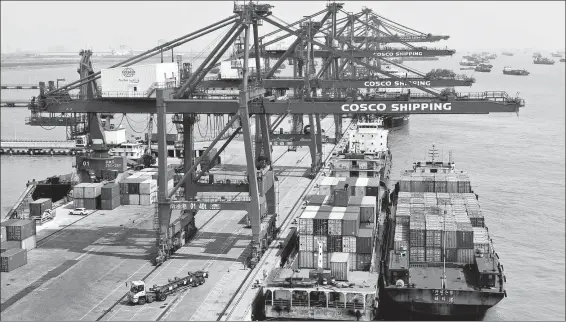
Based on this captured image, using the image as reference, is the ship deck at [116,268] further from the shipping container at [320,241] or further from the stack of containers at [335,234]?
the stack of containers at [335,234]

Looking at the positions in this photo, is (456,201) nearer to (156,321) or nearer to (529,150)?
(156,321)

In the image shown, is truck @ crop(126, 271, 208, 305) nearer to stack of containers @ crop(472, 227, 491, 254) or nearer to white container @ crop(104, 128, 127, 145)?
stack of containers @ crop(472, 227, 491, 254)

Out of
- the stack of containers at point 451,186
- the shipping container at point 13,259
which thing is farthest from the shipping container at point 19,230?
the stack of containers at point 451,186

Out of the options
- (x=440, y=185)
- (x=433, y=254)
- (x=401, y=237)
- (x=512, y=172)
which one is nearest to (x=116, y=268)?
(x=401, y=237)

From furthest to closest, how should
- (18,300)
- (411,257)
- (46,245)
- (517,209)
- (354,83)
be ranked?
(354,83) < (517,209) < (46,245) < (411,257) < (18,300)

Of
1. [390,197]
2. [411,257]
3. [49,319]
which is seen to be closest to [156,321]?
[49,319]

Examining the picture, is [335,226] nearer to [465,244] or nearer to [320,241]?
[320,241]

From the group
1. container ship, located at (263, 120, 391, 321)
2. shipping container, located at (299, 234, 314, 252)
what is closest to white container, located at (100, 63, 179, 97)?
container ship, located at (263, 120, 391, 321)
